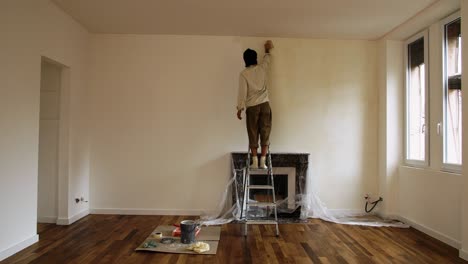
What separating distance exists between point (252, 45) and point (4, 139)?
3.21m

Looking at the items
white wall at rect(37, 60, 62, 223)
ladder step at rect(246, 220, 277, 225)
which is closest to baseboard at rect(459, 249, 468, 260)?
ladder step at rect(246, 220, 277, 225)

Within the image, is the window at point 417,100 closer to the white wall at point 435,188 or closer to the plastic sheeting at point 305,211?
the white wall at point 435,188

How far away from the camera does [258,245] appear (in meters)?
3.21

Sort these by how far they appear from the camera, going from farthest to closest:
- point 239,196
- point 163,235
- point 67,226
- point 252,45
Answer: point 252,45
point 239,196
point 67,226
point 163,235

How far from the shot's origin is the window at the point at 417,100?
12.7 feet

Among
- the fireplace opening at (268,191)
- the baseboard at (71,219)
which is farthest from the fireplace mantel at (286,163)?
the baseboard at (71,219)

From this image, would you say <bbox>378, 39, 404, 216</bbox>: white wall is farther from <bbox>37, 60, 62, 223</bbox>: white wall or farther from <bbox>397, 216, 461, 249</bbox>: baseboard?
Answer: <bbox>37, 60, 62, 223</bbox>: white wall

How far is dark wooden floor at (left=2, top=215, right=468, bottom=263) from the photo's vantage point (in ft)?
9.30

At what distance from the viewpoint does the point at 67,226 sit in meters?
3.84

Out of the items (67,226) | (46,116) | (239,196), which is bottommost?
(67,226)

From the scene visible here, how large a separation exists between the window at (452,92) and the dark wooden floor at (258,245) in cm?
101

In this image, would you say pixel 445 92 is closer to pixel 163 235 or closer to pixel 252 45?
pixel 252 45

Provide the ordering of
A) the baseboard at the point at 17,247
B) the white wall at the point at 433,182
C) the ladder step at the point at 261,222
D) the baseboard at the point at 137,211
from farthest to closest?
the baseboard at the point at 137,211 → the ladder step at the point at 261,222 → the white wall at the point at 433,182 → the baseboard at the point at 17,247

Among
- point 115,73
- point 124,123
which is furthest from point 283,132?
point 115,73
